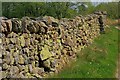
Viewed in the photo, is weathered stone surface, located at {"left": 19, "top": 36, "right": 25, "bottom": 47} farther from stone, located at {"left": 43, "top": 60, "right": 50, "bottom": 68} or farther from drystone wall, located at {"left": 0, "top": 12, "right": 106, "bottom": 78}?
stone, located at {"left": 43, "top": 60, "right": 50, "bottom": 68}

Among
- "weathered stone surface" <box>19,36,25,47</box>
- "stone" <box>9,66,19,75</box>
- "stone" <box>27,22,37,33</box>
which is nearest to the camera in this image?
"stone" <box>9,66,19,75</box>

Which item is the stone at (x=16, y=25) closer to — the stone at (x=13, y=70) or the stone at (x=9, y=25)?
the stone at (x=9, y=25)

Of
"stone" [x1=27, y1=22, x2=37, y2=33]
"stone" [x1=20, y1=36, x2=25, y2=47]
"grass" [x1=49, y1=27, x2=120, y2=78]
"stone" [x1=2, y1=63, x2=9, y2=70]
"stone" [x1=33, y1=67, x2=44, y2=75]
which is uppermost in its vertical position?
"stone" [x1=27, y1=22, x2=37, y2=33]

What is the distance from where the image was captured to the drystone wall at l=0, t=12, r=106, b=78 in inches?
416

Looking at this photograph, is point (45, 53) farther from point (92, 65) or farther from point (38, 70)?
point (92, 65)

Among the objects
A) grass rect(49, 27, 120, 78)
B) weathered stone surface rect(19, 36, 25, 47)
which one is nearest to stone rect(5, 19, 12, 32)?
weathered stone surface rect(19, 36, 25, 47)

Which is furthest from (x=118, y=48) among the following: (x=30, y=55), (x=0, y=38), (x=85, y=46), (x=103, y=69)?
(x=0, y=38)

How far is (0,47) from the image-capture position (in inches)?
397

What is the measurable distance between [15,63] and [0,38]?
1.26 m

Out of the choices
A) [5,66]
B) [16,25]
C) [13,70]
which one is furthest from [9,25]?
[13,70]

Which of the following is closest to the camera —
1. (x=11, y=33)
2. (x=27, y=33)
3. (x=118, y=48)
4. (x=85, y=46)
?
(x=11, y=33)

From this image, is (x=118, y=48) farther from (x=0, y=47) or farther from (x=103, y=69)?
(x=0, y=47)

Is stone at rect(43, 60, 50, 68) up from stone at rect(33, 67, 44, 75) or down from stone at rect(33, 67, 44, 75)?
up

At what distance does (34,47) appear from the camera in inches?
485
